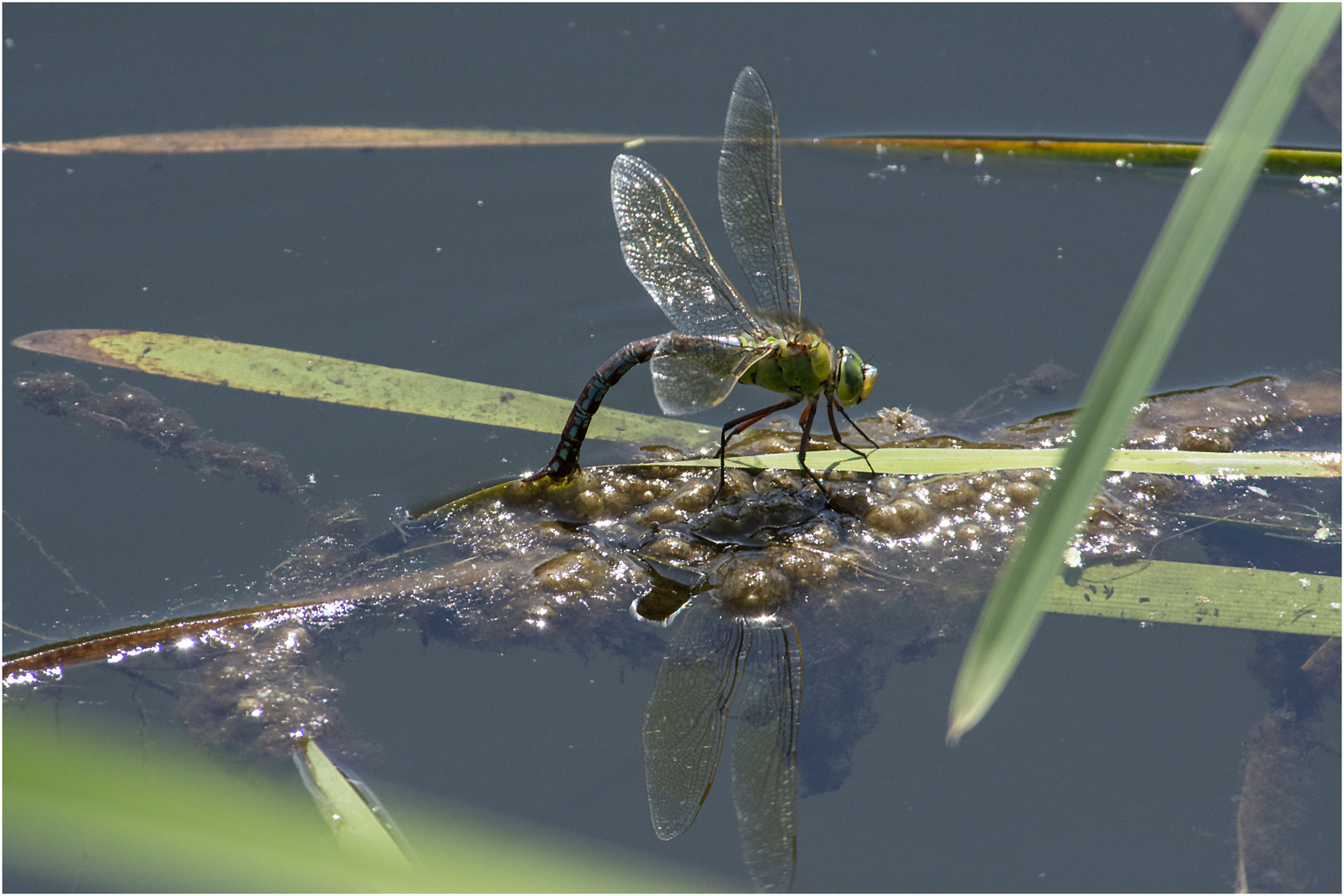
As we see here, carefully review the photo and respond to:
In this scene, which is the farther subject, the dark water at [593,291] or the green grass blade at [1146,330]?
the dark water at [593,291]

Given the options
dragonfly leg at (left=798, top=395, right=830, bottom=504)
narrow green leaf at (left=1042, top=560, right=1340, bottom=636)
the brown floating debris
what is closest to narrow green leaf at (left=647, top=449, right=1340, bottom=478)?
dragonfly leg at (left=798, top=395, right=830, bottom=504)

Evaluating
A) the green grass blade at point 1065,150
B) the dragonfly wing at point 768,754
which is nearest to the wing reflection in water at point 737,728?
the dragonfly wing at point 768,754

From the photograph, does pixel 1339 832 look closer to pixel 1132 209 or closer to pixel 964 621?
pixel 964 621

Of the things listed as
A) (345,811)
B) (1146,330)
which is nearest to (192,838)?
(1146,330)

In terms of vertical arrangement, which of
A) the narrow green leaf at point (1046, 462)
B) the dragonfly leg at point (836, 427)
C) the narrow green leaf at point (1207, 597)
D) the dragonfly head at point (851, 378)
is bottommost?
the narrow green leaf at point (1207, 597)

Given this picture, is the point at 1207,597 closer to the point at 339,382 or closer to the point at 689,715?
the point at 689,715

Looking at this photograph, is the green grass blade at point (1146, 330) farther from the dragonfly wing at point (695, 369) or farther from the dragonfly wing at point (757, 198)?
the dragonfly wing at point (757, 198)

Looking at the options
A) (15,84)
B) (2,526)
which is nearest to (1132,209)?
(2,526)
